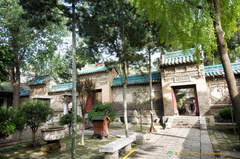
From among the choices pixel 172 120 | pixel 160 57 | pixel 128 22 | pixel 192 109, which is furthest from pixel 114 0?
pixel 192 109

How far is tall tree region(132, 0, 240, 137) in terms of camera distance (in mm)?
3978

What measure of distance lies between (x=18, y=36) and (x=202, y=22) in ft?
44.7

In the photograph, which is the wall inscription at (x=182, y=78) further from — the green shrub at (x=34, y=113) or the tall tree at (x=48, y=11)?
the green shrub at (x=34, y=113)

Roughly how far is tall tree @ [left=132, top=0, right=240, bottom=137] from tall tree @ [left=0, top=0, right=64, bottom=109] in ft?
27.5

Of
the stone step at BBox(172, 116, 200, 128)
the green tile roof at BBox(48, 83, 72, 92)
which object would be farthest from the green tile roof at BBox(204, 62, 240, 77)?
the green tile roof at BBox(48, 83, 72, 92)

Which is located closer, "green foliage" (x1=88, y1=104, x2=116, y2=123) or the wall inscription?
"green foliage" (x1=88, y1=104, x2=116, y2=123)

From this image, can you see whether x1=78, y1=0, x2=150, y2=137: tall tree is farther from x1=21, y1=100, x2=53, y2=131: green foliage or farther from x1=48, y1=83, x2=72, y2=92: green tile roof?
x1=48, y1=83, x2=72, y2=92: green tile roof

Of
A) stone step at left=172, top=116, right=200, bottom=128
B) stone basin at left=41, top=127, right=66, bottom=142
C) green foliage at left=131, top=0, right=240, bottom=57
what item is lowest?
stone step at left=172, top=116, right=200, bottom=128

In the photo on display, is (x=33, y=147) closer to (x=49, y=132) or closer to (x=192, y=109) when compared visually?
(x=49, y=132)

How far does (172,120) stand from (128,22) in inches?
298

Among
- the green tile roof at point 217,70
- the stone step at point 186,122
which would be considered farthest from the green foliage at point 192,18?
the stone step at point 186,122

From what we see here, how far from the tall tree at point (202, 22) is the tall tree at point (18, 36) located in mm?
8391

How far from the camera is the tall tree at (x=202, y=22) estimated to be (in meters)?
3.98

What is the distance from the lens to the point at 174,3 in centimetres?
459
